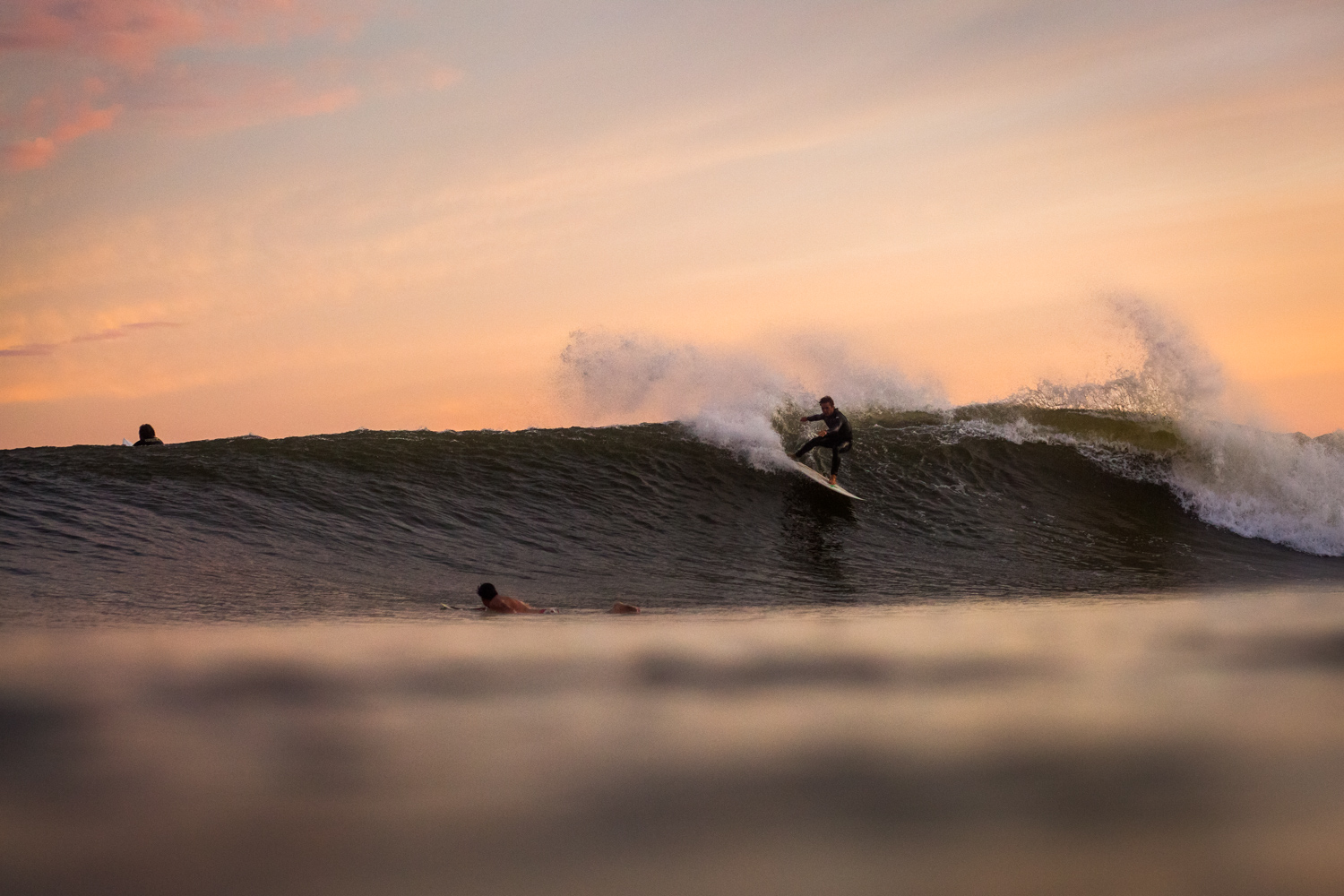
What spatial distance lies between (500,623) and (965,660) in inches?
135

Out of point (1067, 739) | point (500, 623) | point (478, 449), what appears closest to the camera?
point (1067, 739)

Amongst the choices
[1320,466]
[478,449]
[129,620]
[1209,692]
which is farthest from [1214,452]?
[129,620]

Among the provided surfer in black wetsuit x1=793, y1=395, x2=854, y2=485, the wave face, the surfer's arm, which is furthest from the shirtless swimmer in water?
surfer in black wetsuit x1=793, y1=395, x2=854, y2=485

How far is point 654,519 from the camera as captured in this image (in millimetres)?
13594

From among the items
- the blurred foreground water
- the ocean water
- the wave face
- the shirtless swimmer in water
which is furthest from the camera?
the wave face

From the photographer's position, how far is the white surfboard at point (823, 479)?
15.0 m

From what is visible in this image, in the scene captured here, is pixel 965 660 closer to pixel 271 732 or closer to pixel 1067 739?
pixel 1067 739

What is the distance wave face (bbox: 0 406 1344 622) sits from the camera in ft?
31.6

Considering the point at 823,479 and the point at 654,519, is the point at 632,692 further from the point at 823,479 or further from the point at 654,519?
the point at 823,479

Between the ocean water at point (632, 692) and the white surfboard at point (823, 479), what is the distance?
50 centimetres

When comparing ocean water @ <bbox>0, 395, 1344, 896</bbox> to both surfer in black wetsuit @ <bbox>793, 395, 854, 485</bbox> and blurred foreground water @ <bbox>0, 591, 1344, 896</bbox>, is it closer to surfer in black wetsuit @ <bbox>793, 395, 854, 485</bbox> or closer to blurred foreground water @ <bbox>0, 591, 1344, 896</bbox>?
blurred foreground water @ <bbox>0, 591, 1344, 896</bbox>

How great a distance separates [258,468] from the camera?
13.6 metres

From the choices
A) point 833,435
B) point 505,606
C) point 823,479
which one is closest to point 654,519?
point 823,479

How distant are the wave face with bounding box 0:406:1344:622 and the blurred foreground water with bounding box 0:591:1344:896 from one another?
2.68m
